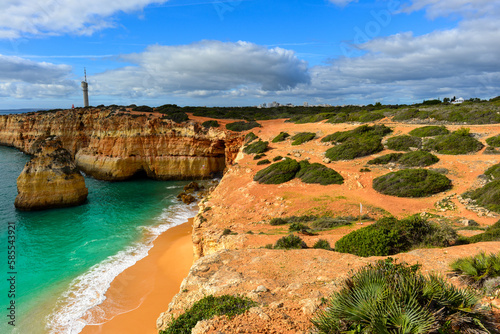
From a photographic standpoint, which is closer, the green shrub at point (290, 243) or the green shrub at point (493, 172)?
the green shrub at point (290, 243)

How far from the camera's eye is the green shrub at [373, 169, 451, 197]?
50.6 ft

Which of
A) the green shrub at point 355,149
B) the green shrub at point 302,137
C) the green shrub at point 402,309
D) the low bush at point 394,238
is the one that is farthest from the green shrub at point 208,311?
the green shrub at point 302,137

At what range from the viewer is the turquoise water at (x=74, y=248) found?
10.9m

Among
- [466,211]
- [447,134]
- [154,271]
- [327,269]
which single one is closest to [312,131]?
[447,134]

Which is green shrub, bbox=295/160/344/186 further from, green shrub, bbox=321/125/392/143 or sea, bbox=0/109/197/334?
sea, bbox=0/109/197/334

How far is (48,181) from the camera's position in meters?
23.2

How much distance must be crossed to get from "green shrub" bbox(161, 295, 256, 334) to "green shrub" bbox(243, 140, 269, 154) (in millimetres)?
22140

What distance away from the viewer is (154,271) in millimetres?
13703

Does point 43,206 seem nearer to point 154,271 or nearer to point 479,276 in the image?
point 154,271

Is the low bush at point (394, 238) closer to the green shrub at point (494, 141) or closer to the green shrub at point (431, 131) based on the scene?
the green shrub at point (494, 141)

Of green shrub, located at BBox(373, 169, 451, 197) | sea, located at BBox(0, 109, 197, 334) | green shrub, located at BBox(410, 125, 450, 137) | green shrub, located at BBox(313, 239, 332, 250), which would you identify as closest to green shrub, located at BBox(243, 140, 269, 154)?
sea, located at BBox(0, 109, 197, 334)

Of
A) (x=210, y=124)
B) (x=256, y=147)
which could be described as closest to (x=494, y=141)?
(x=256, y=147)

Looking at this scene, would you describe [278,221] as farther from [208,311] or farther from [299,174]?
[208,311]

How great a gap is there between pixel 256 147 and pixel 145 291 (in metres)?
18.8
